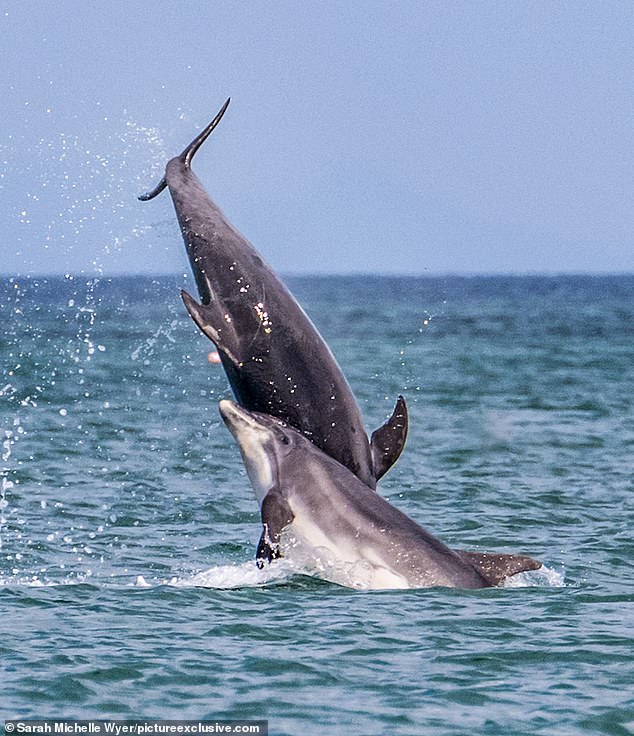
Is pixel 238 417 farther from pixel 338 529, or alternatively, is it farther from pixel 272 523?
pixel 338 529

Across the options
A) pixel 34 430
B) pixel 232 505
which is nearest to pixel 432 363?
pixel 34 430

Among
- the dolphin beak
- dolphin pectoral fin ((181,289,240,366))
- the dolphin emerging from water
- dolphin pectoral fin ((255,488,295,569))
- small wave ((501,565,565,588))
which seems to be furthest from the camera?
small wave ((501,565,565,588))

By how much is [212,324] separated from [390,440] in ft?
6.45

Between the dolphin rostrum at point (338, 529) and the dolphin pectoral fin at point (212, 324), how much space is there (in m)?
0.55

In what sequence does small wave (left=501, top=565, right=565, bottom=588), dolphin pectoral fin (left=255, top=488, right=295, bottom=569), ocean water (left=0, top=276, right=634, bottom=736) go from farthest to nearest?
small wave (left=501, top=565, right=565, bottom=588)
dolphin pectoral fin (left=255, top=488, right=295, bottom=569)
ocean water (left=0, top=276, right=634, bottom=736)

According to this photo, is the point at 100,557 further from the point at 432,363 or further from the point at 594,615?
the point at 432,363

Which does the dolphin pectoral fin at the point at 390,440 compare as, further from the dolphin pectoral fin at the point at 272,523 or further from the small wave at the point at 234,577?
the small wave at the point at 234,577

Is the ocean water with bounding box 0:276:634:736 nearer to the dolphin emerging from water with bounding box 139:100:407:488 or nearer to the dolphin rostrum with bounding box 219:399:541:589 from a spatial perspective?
the dolphin rostrum with bounding box 219:399:541:589

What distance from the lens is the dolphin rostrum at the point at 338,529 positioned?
44.1 feet

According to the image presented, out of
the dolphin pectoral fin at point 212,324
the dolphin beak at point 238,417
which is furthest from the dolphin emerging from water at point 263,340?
the dolphin beak at point 238,417

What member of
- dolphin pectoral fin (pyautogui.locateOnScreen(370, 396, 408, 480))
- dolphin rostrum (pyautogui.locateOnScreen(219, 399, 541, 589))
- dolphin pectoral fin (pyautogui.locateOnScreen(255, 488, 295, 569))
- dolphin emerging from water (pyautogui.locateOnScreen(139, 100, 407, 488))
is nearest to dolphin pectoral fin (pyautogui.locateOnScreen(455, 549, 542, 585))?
A: dolphin rostrum (pyautogui.locateOnScreen(219, 399, 541, 589))

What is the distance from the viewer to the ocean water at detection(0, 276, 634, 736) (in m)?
10.3

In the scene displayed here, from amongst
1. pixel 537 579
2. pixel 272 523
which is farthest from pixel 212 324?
pixel 537 579

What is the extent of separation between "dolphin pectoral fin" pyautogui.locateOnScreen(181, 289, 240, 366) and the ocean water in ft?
6.38
